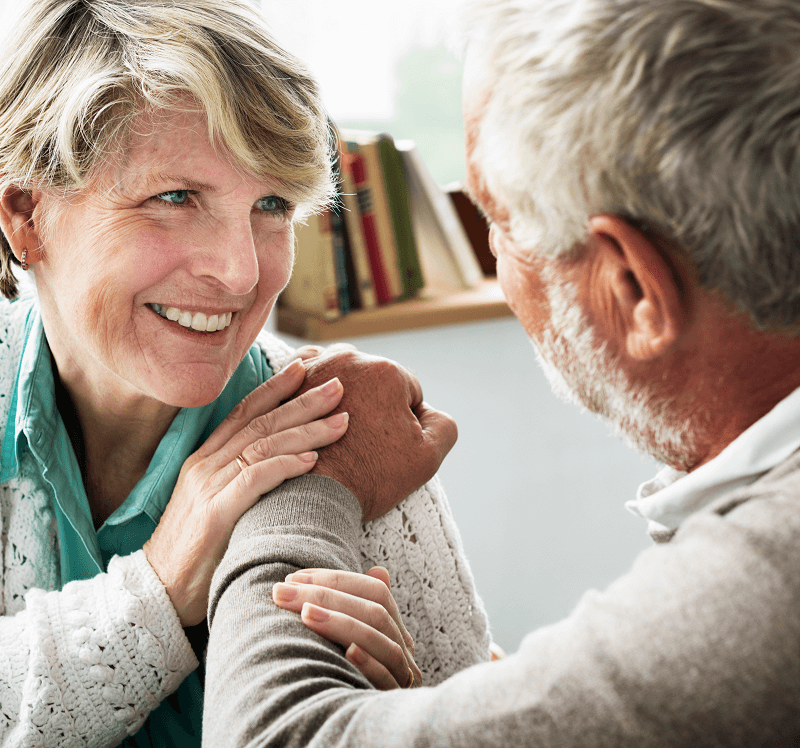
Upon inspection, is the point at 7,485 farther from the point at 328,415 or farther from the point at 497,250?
the point at 497,250

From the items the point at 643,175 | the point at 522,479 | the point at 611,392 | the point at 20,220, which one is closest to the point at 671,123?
the point at 643,175

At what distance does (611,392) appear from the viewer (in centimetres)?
81

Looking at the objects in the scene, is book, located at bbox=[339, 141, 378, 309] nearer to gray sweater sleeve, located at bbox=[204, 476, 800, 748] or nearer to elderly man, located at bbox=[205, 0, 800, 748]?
elderly man, located at bbox=[205, 0, 800, 748]

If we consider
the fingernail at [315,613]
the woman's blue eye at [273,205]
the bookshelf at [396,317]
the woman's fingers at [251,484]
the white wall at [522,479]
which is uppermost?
the woman's blue eye at [273,205]

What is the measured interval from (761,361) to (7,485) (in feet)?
3.63

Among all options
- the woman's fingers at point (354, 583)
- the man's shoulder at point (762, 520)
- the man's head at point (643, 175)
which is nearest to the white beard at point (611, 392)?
the man's head at point (643, 175)

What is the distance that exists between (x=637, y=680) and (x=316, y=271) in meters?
1.89

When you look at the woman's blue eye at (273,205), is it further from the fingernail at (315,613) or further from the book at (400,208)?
the book at (400,208)

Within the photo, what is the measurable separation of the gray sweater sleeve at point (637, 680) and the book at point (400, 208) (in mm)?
1817

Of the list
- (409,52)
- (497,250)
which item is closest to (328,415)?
(497,250)

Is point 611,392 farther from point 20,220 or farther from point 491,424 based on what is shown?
point 491,424

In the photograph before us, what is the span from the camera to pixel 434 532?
1233 mm

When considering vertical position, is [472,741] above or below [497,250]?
below

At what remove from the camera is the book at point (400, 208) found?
2330 mm
